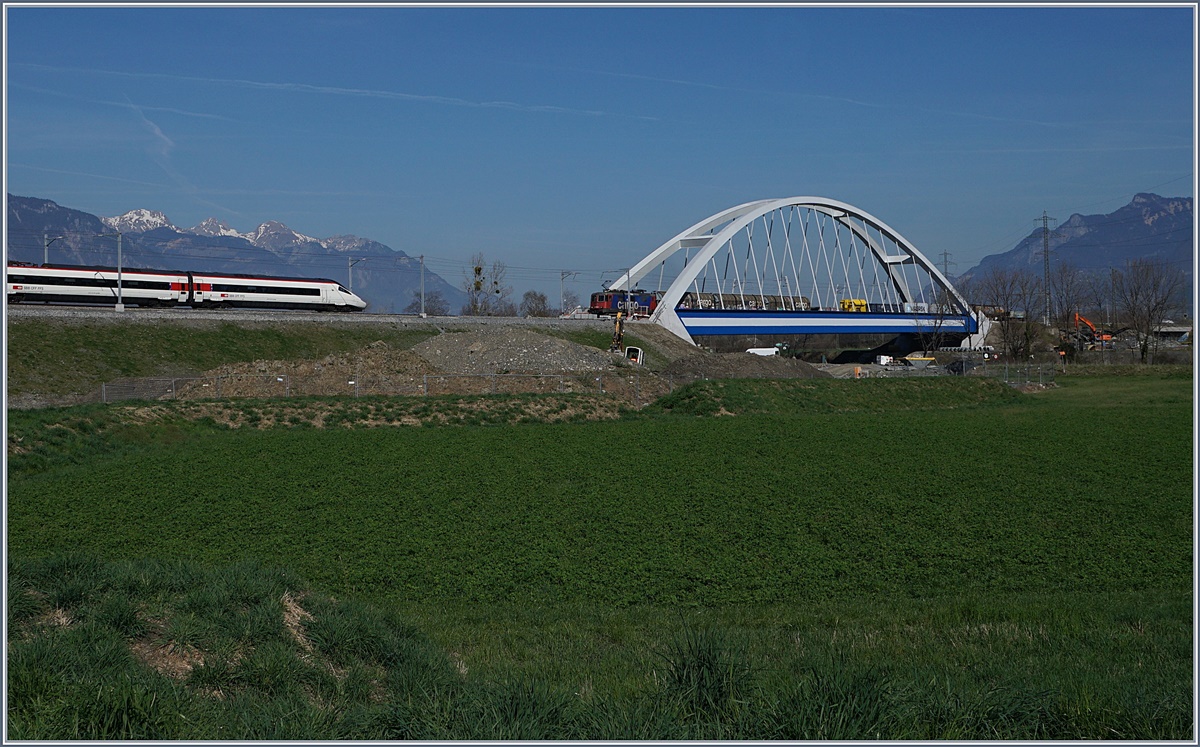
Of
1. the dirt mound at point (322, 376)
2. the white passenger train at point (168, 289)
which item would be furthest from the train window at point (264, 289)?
the dirt mound at point (322, 376)

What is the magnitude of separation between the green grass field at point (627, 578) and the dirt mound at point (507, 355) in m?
23.7

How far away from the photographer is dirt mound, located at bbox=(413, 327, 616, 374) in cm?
5172

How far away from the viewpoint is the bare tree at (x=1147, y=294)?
77062mm

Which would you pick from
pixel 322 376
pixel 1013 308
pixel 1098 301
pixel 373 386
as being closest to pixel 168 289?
pixel 322 376

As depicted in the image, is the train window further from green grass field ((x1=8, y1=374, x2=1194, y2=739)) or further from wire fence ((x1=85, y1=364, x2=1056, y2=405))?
green grass field ((x1=8, y1=374, x2=1194, y2=739))

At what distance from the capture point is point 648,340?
7612 centimetres

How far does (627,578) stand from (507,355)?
4167 centimetres

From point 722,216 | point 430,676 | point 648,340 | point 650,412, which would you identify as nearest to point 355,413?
point 650,412

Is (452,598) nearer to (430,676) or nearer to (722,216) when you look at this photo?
(430,676)

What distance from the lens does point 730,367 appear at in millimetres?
52000

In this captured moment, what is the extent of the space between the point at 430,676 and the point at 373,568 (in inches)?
216

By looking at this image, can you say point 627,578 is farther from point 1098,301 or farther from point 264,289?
point 1098,301

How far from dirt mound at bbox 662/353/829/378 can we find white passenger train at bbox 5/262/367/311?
3586 cm

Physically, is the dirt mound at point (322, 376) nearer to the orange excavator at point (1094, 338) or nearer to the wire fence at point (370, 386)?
the wire fence at point (370, 386)
